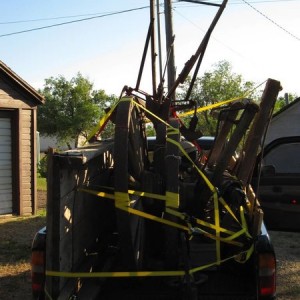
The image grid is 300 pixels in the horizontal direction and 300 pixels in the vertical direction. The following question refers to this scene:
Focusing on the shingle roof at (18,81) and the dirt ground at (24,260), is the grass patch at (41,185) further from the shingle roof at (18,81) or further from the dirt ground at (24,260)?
the dirt ground at (24,260)

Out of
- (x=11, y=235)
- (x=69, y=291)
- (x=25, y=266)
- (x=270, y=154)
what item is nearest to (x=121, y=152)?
(x=69, y=291)

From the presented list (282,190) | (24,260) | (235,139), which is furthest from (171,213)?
(24,260)

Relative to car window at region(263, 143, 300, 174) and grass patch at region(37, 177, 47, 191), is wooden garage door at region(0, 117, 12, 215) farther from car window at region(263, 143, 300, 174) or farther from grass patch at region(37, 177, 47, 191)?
car window at region(263, 143, 300, 174)

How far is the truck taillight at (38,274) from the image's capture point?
3311mm

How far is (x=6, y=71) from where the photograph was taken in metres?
10.3

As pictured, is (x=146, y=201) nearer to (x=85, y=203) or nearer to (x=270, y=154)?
(x=85, y=203)

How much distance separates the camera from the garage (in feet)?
35.3

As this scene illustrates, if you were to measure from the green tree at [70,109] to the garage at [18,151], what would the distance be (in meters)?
38.4

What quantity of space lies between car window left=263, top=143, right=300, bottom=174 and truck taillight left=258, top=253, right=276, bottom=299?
3022 millimetres

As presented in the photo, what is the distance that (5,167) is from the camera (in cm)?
1088

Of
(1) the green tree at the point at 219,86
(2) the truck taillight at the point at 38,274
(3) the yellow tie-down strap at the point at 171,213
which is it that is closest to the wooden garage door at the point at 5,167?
(2) the truck taillight at the point at 38,274

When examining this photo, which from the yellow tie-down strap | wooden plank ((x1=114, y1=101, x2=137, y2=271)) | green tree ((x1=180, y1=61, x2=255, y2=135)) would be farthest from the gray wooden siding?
green tree ((x1=180, y1=61, x2=255, y2=135))

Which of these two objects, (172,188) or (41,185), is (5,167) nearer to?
(172,188)

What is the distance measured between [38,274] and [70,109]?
48587mm
